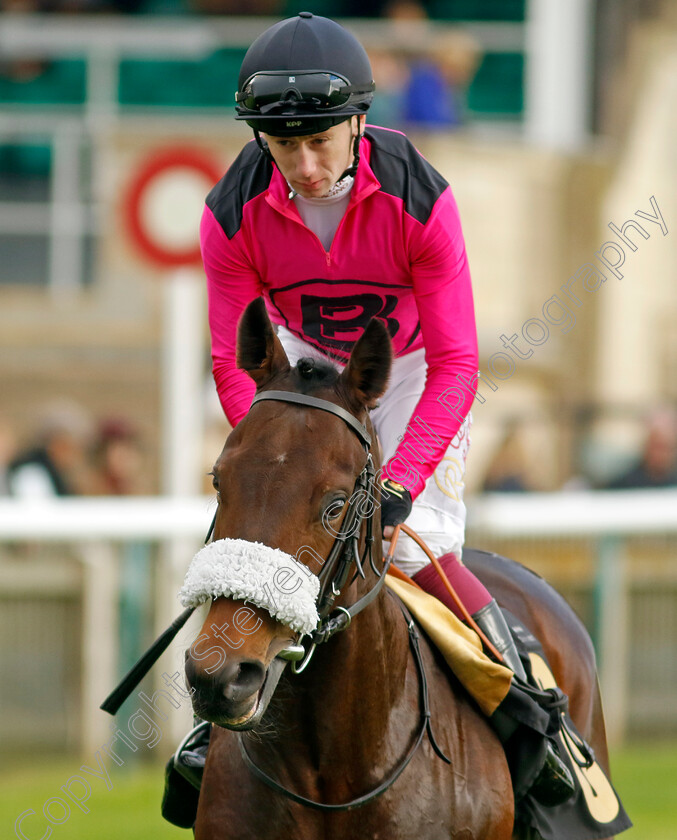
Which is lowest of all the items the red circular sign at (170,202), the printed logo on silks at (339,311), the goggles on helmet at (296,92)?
the printed logo on silks at (339,311)

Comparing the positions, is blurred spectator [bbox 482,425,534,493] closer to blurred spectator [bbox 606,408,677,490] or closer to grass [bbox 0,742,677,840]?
blurred spectator [bbox 606,408,677,490]

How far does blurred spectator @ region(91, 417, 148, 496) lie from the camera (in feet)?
30.0

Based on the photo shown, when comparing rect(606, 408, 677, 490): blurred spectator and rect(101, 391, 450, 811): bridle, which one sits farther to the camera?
rect(606, 408, 677, 490): blurred spectator

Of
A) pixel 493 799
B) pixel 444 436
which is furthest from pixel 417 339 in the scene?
Result: pixel 493 799

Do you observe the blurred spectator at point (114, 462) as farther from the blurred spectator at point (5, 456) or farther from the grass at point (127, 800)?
the grass at point (127, 800)

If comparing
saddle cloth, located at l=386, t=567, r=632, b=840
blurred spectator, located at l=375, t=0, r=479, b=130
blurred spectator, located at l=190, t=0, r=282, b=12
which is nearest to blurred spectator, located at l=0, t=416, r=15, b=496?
blurred spectator, located at l=375, t=0, r=479, b=130

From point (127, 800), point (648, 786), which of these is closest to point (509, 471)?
point (648, 786)

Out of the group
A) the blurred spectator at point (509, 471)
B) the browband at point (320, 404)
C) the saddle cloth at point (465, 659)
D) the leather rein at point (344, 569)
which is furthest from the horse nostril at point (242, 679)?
the blurred spectator at point (509, 471)

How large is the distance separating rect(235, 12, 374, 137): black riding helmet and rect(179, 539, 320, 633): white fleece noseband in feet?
3.87

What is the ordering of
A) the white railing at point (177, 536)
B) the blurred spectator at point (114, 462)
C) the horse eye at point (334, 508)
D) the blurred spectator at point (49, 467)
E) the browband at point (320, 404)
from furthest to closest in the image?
the blurred spectator at point (114, 462) → the blurred spectator at point (49, 467) → the white railing at point (177, 536) → the browband at point (320, 404) → the horse eye at point (334, 508)

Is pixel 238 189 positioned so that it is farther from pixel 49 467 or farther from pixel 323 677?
pixel 49 467

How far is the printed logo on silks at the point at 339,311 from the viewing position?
4.00m

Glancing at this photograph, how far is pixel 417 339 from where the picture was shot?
4332 mm

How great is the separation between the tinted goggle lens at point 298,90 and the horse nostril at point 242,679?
1.49 metres
